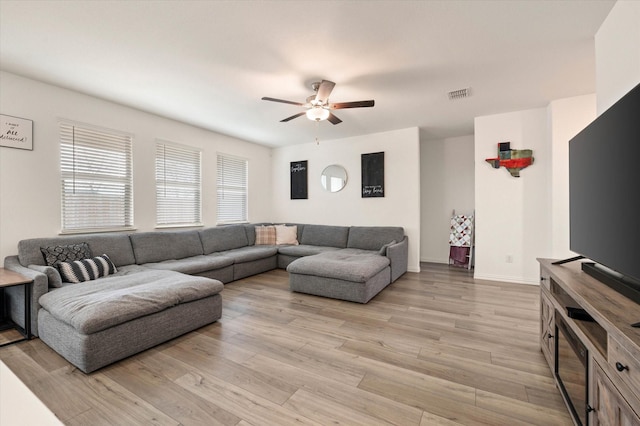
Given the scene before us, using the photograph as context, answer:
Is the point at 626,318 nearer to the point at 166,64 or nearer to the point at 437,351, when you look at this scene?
the point at 437,351

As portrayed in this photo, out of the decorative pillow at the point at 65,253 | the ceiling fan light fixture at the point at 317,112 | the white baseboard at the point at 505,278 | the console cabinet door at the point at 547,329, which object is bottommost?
the white baseboard at the point at 505,278

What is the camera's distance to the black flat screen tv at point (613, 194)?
1253 millimetres

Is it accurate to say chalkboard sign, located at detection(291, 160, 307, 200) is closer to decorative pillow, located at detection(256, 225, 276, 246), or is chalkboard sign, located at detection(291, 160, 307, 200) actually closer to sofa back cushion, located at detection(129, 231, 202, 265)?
decorative pillow, located at detection(256, 225, 276, 246)

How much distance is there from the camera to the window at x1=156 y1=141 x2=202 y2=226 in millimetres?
4355

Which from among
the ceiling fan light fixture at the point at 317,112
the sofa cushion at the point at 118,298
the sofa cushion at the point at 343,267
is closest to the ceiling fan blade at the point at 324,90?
the ceiling fan light fixture at the point at 317,112

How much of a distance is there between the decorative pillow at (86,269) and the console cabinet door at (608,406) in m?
3.99

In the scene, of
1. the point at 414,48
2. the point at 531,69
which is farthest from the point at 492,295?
the point at 414,48

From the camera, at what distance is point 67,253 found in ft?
9.87

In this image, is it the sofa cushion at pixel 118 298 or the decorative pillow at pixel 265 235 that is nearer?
the sofa cushion at pixel 118 298

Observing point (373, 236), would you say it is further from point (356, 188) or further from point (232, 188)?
point (232, 188)

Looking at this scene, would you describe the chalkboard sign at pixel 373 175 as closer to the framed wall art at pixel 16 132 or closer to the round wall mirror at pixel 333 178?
the round wall mirror at pixel 333 178

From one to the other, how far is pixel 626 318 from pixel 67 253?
442cm

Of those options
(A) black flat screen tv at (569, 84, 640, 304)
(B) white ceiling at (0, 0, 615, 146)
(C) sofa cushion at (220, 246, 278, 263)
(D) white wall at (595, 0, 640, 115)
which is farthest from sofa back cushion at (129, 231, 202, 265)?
(D) white wall at (595, 0, 640, 115)

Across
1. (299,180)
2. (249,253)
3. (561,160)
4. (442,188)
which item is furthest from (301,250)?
(561,160)
